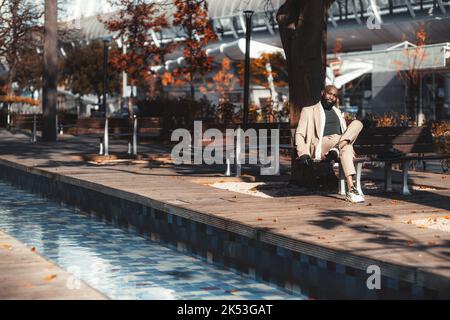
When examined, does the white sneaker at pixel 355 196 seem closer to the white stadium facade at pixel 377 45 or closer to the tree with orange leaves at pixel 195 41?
the tree with orange leaves at pixel 195 41

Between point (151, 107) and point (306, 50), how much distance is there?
20002 mm

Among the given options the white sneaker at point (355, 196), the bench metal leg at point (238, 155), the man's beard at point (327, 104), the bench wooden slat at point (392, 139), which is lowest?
the white sneaker at point (355, 196)

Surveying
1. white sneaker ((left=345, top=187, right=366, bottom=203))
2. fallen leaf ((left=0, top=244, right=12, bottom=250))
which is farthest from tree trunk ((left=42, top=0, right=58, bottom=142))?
fallen leaf ((left=0, top=244, right=12, bottom=250))

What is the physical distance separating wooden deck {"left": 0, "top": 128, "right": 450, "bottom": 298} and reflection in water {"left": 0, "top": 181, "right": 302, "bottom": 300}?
455 millimetres

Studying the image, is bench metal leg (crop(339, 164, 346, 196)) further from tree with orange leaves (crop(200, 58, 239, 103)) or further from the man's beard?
tree with orange leaves (crop(200, 58, 239, 103))

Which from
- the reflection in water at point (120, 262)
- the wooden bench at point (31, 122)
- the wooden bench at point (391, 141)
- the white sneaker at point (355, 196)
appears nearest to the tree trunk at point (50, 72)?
the wooden bench at point (31, 122)

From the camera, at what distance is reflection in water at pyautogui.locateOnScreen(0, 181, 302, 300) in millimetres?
7707

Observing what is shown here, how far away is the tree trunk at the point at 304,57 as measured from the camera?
489 inches

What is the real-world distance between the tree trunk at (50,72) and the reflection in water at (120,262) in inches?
618

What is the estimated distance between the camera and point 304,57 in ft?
41.1

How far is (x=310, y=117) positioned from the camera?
36.6 feet

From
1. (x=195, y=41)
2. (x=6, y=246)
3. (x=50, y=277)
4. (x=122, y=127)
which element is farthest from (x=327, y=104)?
(x=195, y=41)
